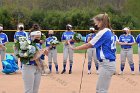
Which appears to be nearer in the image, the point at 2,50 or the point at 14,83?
the point at 14,83

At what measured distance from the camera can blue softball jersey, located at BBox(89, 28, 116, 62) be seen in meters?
8.47

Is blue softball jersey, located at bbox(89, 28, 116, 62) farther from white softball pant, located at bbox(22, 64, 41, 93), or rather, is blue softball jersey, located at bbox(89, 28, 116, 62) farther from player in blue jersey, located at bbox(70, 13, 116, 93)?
white softball pant, located at bbox(22, 64, 41, 93)

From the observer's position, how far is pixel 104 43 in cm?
851

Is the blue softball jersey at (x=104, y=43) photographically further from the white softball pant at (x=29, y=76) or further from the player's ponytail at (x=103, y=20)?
the white softball pant at (x=29, y=76)

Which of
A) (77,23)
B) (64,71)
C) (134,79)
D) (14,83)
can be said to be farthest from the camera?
(77,23)

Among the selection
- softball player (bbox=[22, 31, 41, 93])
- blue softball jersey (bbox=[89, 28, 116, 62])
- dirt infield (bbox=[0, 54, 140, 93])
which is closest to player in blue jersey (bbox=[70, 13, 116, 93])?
blue softball jersey (bbox=[89, 28, 116, 62])

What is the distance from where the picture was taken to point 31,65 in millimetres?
9117

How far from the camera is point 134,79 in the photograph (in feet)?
49.7

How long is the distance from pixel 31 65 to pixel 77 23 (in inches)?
1423

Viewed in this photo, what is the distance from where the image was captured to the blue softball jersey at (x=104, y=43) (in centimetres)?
847

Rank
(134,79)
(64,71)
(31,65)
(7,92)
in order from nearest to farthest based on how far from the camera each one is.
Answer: (31,65) → (7,92) → (134,79) → (64,71)

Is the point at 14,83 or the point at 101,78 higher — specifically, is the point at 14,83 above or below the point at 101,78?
below

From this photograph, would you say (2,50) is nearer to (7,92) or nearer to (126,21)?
(7,92)

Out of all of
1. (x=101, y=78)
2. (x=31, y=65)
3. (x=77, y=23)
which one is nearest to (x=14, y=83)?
(x=31, y=65)
